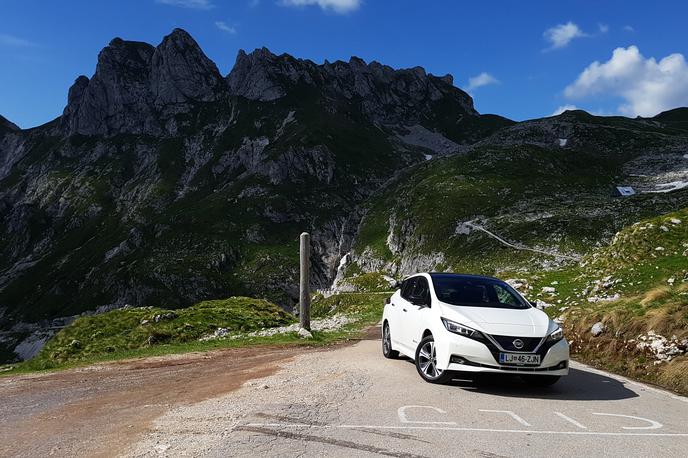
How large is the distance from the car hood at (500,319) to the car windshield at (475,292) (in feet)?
1.47

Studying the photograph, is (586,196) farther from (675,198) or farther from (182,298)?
(182,298)

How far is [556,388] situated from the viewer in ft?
37.3

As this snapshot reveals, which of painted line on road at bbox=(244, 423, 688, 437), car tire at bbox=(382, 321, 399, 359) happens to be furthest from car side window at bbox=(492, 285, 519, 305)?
painted line on road at bbox=(244, 423, 688, 437)

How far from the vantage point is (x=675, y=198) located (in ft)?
260

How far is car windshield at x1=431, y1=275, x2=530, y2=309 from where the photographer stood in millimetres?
12133

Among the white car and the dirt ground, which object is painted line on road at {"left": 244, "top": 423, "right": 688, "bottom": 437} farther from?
the white car

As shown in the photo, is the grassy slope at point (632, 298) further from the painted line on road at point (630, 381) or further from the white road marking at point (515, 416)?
the white road marking at point (515, 416)

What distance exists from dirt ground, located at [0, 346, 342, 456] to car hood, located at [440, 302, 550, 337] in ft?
17.2

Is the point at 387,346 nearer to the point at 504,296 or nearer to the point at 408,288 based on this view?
the point at 408,288

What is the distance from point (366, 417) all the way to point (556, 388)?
5427 mm

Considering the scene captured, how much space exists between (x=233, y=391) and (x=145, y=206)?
647 feet

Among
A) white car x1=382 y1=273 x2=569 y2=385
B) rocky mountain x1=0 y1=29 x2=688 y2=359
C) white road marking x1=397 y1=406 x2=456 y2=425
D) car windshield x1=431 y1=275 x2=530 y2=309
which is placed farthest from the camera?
rocky mountain x1=0 y1=29 x2=688 y2=359

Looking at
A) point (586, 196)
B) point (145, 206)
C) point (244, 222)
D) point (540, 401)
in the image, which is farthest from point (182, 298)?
point (540, 401)

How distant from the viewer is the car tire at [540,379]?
10.8m
